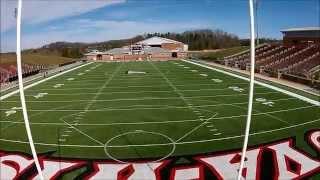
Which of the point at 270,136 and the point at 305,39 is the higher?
the point at 305,39

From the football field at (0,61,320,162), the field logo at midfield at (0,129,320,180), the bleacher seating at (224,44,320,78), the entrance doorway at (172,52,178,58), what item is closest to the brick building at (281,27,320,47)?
the bleacher seating at (224,44,320,78)

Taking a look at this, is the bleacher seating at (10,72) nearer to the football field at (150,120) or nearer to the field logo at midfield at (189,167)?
the football field at (150,120)

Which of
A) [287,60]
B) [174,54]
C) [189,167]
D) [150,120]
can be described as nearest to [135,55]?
[174,54]

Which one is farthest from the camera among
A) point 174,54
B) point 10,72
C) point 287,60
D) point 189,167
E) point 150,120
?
point 174,54

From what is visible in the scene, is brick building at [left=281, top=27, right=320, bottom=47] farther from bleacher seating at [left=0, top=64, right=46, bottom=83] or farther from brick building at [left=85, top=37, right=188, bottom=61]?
bleacher seating at [left=0, top=64, right=46, bottom=83]

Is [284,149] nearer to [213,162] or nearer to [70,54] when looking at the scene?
[213,162]

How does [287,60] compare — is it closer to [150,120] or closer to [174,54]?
[150,120]

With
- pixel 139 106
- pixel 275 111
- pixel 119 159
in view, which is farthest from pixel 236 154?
pixel 139 106
